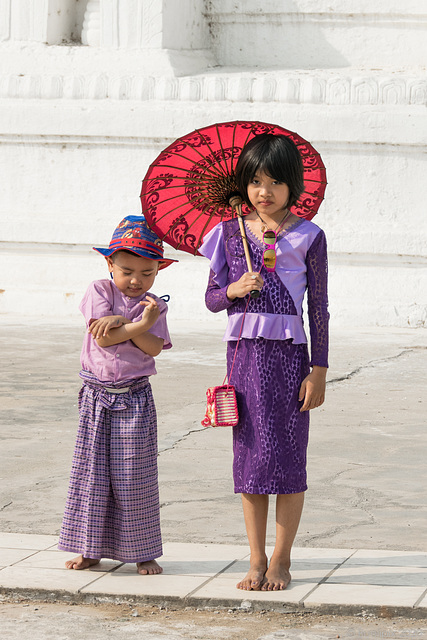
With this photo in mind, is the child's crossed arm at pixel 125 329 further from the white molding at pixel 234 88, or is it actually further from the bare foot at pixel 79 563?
the white molding at pixel 234 88

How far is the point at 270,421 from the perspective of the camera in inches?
149

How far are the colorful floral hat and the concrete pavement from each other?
1104mm

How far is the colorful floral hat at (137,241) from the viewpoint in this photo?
159 inches

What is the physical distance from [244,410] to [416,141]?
25.6 feet

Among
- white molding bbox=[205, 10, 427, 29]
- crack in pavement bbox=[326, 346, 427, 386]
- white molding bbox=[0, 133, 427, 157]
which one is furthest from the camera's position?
white molding bbox=[205, 10, 427, 29]

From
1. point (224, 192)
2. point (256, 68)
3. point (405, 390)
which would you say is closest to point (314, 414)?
point (405, 390)

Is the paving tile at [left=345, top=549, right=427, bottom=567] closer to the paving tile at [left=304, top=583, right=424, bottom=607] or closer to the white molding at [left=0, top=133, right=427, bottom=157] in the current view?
the paving tile at [left=304, top=583, right=424, bottom=607]

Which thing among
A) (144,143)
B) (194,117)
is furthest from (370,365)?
(144,143)

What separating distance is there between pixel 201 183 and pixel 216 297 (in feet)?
1.63

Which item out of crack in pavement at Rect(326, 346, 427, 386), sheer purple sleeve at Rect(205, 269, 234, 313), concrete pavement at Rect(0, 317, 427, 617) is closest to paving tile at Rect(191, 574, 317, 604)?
concrete pavement at Rect(0, 317, 427, 617)

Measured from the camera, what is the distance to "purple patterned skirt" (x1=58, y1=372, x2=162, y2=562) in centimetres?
396

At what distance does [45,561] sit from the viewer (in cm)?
406

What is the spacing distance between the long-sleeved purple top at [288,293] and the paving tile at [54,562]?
932mm

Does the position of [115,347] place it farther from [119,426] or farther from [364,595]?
[364,595]
